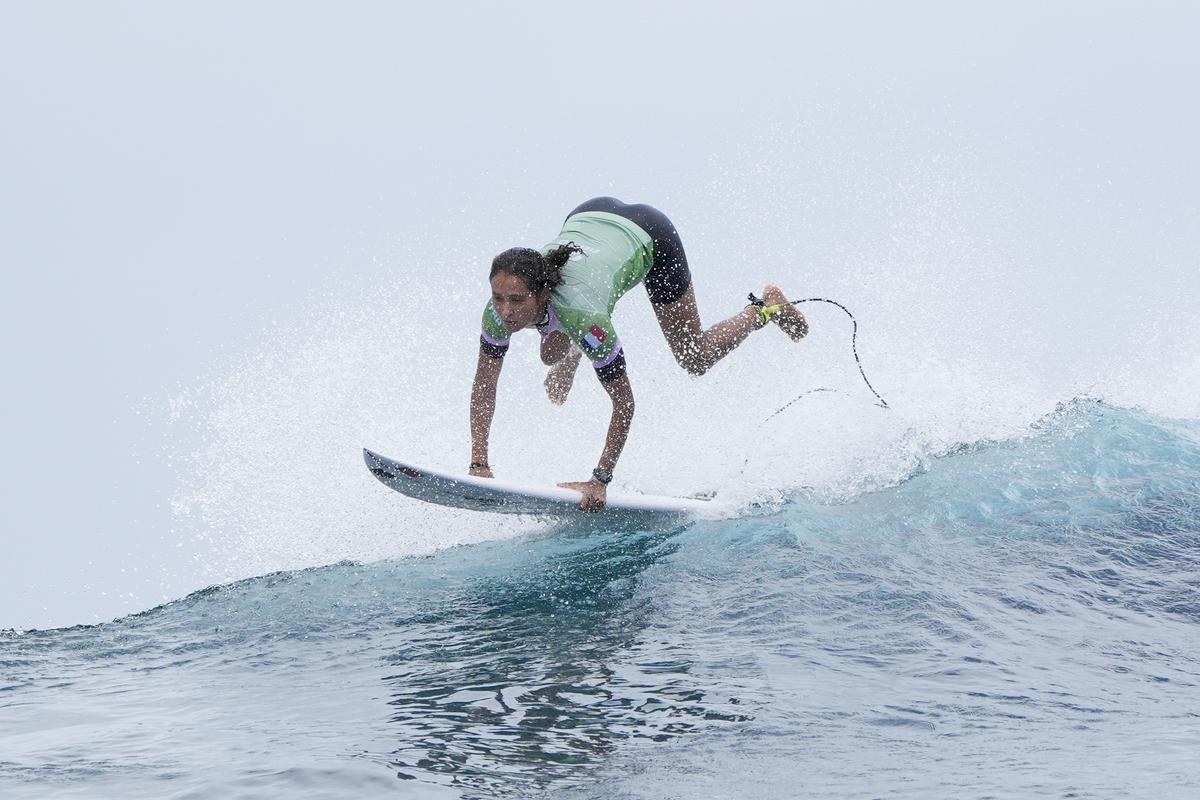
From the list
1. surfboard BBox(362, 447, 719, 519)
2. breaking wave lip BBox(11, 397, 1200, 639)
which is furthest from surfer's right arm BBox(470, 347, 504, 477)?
breaking wave lip BBox(11, 397, 1200, 639)

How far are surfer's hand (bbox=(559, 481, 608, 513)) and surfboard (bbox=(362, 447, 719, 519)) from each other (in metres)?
0.06

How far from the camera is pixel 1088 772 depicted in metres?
3.58

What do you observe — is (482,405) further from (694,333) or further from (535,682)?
(535,682)

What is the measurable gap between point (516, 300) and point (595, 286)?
2.25 feet

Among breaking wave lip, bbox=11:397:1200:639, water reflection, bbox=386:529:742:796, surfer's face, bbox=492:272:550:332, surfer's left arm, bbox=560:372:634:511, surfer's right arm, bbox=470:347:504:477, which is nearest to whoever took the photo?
water reflection, bbox=386:529:742:796

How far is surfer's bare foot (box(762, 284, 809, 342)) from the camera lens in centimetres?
860

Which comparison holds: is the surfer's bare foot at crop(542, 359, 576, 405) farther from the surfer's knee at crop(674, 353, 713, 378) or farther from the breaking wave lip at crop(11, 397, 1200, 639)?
the breaking wave lip at crop(11, 397, 1200, 639)

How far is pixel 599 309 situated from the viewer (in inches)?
269

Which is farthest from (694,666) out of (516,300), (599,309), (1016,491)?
(1016,491)

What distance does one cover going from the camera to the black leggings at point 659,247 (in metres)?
7.89

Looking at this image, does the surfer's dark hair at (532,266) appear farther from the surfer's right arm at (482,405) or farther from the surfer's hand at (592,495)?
the surfer's hand at (592,495)

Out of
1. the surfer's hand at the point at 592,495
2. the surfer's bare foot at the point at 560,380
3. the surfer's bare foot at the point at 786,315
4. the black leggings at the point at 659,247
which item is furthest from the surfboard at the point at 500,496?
the surfer's bare foot at the point at 786,315

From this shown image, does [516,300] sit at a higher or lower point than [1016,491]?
higher

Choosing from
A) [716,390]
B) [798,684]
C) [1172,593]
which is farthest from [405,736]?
[716,390]
